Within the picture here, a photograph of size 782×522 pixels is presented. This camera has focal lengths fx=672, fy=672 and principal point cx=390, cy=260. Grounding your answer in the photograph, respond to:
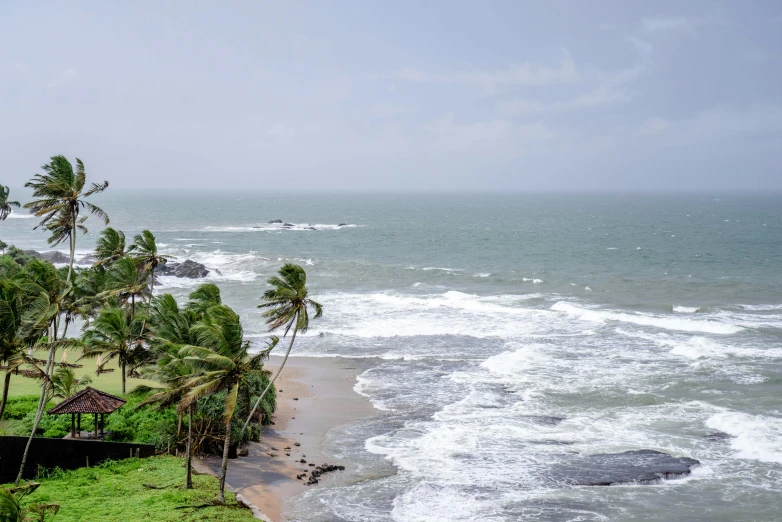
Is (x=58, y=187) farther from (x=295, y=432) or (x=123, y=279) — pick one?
(x=295, y=432)

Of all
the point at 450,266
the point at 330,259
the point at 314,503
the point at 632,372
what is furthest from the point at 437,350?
the point at 330,259

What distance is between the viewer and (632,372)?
36625mm

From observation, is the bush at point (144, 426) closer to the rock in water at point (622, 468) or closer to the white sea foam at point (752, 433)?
the rock in water at point (622, 468)

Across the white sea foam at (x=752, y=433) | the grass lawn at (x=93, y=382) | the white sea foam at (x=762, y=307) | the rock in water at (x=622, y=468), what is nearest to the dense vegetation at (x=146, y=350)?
the grass lawn at (x=93, y=382)

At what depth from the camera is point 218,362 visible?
63.7ft

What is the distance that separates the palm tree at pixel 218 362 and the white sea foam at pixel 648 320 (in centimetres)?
3541

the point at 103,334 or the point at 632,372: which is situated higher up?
the point at 103,334

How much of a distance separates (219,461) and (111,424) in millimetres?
4351

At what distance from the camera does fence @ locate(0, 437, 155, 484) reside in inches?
858

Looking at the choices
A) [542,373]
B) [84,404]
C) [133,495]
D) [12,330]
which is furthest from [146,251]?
[542,373]

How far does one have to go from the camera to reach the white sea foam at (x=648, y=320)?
1826 inches

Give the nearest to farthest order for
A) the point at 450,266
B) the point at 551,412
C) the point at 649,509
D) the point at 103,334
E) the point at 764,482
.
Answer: the point at 649,509, the point at 764,482, the point at 103,334, the point at 551,412, the point at 450,266

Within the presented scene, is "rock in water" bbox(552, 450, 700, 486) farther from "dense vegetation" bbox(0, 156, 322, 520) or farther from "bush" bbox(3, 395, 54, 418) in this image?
"bush" bbox(3, 395, 54, 418)

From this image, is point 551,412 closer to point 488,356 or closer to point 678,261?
point 488,356
